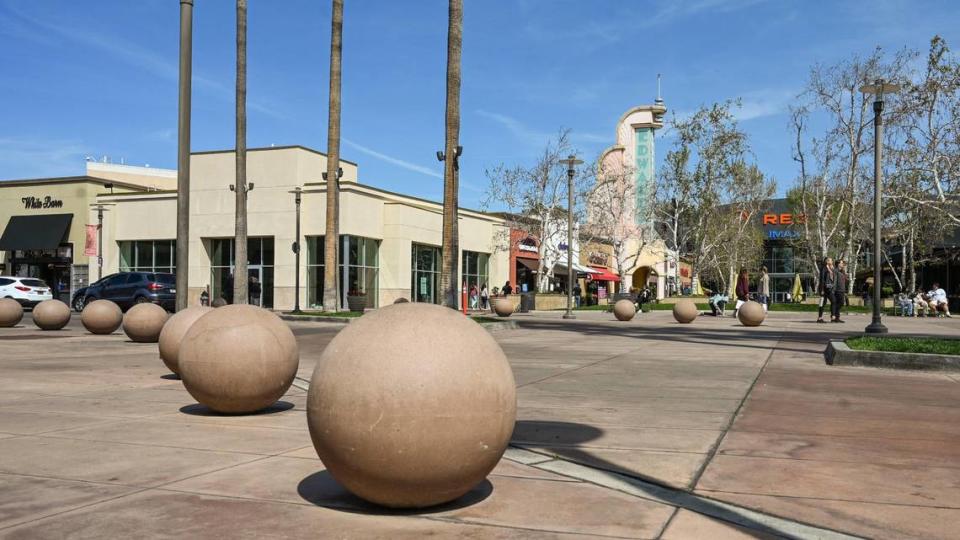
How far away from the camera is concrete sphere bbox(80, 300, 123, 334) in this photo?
796 inches

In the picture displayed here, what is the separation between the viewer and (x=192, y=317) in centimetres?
1067

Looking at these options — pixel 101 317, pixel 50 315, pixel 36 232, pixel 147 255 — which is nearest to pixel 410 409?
pixel 101 317

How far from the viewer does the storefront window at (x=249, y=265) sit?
4466 centimetres

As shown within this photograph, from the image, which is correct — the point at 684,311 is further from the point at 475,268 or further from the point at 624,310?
the point at 475,268

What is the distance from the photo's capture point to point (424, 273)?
163ft

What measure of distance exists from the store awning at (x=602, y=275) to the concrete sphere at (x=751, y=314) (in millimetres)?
34980

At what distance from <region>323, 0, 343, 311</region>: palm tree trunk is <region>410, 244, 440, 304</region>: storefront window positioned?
49.9 feet

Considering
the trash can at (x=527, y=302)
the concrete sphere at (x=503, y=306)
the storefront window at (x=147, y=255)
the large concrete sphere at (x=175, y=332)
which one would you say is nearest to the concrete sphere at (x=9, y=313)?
the large concrete sphere at (x=175, y=332)

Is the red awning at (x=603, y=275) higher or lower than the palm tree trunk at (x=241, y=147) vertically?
lower

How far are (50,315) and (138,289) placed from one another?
9.57 meters

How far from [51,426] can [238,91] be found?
26038 mm

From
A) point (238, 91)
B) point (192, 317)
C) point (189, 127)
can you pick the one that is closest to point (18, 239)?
point (238, 91)

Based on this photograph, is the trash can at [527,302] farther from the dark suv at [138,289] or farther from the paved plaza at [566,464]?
the paved plaza at [566,464]

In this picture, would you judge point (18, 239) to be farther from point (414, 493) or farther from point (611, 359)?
point (414, 493)
